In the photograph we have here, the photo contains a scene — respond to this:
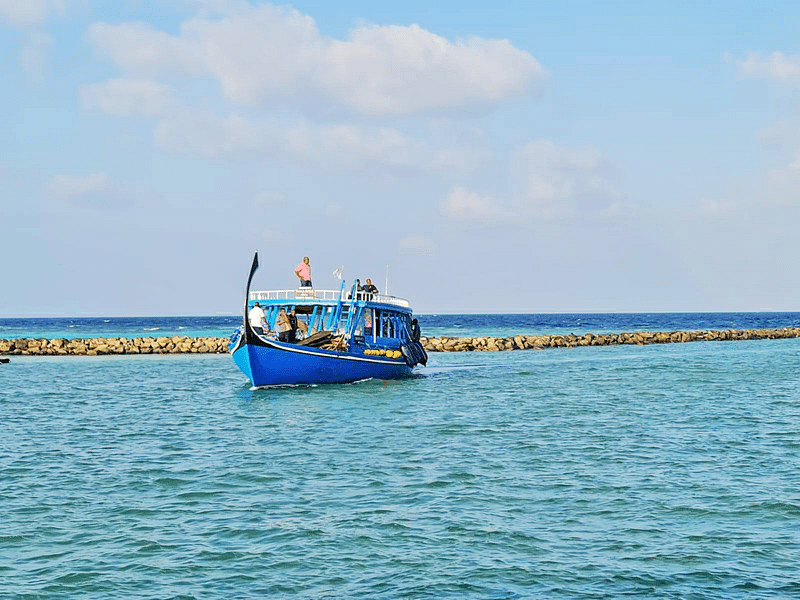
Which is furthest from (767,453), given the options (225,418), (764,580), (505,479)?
(225,418)

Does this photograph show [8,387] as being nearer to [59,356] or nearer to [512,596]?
[59,356]

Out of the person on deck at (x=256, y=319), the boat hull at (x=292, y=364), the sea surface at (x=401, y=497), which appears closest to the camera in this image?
the sea surface at (x=401, y=497)

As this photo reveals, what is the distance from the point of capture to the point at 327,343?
36.2 meters

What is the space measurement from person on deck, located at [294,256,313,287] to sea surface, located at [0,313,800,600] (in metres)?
6.31

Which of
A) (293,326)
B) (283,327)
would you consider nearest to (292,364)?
(283,327)

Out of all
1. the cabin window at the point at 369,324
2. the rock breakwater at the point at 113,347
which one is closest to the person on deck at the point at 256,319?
the cabin window at the point at 369,324

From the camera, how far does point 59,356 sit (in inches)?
2613

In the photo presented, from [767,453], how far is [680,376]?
2344cm

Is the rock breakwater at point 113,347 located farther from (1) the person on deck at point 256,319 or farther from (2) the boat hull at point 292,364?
(1) the person on deck at point 256,319

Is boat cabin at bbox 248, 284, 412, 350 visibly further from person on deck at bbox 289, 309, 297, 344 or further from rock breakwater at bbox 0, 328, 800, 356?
rock breakwater at bbox 0, 328, 800, 356

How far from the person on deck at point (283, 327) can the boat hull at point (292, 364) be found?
6.35 feet

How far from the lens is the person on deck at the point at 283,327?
35.9 meters

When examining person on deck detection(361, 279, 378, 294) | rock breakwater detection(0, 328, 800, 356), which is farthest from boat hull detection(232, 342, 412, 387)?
rock breakwater detection(0, 328, 800, 356)

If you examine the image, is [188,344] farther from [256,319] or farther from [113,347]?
[256,319]
